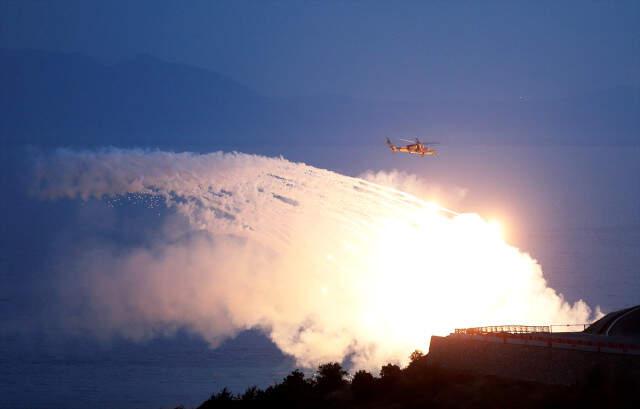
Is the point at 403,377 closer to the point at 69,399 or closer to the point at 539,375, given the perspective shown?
the point at 539,375

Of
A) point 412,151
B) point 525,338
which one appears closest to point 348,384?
point 525,338

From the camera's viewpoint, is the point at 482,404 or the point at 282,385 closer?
the point at 482,404

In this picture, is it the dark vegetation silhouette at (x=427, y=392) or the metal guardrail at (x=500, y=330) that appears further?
the metal guardrail at (x=500, y=330)

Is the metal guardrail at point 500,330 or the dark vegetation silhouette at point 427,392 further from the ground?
the metal guardrail at point 500,330

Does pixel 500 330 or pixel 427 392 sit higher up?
pixel 500 330

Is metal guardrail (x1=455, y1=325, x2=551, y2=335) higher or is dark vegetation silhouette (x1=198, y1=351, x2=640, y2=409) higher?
metal guardrail (x1=455, y1=325, x2=551, y2=335)

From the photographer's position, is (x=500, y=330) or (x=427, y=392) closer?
(x=427, y=392)

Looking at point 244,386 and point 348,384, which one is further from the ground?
point 244,386

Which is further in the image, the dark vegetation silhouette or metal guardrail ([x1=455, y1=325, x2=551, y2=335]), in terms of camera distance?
metal guardrail ([x1=455, y1=325, x2=551, y2=335])
